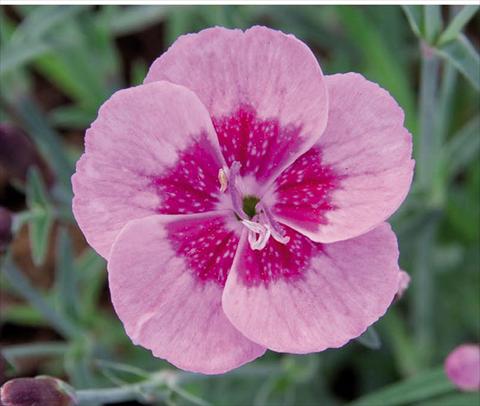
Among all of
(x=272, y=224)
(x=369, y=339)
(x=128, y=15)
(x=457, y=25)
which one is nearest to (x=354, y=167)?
(x=272, y=224)

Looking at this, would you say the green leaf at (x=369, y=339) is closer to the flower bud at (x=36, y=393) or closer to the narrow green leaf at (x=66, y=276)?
the flower bud at (x=36, y=393)

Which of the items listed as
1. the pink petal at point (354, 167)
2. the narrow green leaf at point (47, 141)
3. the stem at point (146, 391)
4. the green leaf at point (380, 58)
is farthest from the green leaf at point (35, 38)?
the pink petal at point (354, 167)

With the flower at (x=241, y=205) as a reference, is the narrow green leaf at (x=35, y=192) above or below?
below

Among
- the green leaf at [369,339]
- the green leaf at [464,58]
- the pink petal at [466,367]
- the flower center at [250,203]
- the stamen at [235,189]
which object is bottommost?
the pink petal at [466,367]

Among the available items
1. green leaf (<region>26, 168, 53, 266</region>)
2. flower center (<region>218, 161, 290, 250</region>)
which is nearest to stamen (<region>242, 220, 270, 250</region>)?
flower center (<region>218, 161, 290, 250</region>)

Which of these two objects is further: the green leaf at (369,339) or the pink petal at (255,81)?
the green leaf at (369,339)

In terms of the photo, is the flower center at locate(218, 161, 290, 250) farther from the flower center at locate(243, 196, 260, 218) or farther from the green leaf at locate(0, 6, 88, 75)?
the green leaf at locate(0, 6, 88, 75)

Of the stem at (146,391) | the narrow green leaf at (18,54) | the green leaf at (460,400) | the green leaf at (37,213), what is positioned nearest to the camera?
the stem at (146,391)

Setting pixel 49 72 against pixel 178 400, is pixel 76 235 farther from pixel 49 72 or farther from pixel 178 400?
pixel 178 400
